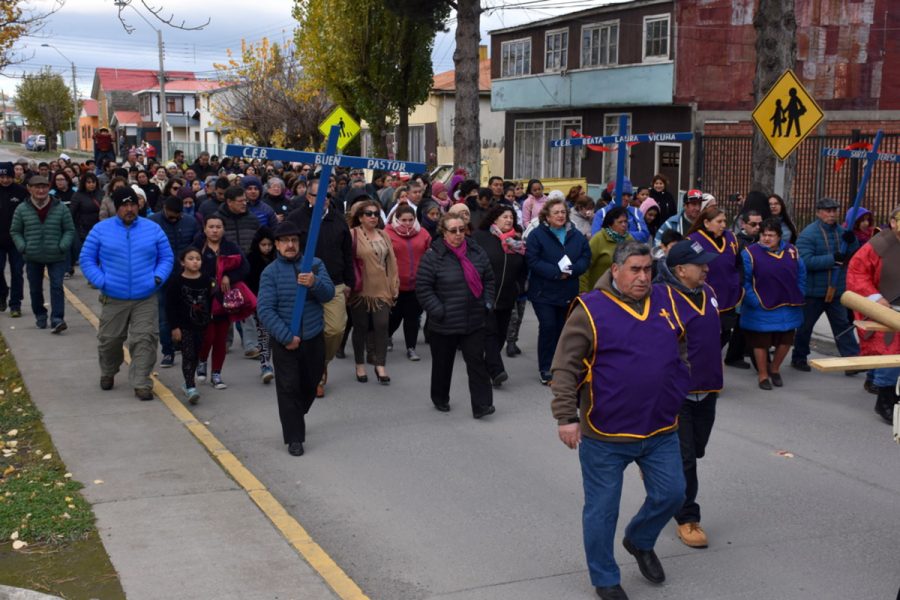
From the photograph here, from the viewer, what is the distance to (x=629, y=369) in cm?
525

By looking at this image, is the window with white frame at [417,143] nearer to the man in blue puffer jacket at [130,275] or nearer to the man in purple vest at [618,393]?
the man in blue puffer jacket at [130,275]

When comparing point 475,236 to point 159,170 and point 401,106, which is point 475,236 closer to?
point 159,170

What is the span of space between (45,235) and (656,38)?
818 inches

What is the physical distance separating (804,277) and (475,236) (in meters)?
3.38

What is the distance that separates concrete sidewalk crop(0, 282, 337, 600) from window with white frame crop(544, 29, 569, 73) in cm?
2522

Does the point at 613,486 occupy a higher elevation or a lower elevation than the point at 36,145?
lower

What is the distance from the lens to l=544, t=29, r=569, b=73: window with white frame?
3317cm

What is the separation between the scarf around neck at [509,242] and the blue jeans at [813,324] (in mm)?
3105

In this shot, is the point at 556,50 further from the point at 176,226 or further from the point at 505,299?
the point at 505,299

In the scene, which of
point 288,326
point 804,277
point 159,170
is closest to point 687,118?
point 159,170

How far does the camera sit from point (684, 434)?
623cm

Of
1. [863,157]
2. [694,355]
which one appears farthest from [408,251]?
[863,157]

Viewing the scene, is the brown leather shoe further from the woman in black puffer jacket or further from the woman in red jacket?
the woman in red jacket

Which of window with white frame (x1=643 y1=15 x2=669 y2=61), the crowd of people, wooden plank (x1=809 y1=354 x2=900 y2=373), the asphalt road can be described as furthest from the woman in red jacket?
window with white frame (x1=643 y1=15 x2=669 y2=61)
